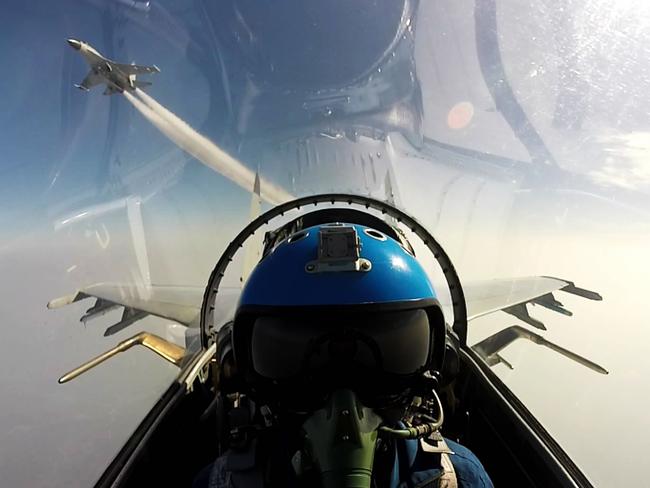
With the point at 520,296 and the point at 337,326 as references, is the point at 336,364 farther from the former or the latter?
the point at 520,296

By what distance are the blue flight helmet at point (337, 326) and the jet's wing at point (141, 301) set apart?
14.7 feet

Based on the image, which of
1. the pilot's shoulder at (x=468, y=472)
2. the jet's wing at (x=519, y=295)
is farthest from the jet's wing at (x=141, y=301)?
the pilot's shoulder at (x=468, y=472)

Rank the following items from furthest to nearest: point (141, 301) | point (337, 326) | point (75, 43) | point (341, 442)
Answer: point (75, 43), point (141, 301), point (337, 326), point (341, 442)

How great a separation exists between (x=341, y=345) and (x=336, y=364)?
0.19ft

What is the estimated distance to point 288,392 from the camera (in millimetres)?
1164

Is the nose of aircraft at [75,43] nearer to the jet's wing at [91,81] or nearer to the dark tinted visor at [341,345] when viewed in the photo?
the jet's wing at [91,81]

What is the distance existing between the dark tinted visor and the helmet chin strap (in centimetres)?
10

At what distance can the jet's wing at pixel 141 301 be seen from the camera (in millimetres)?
5730

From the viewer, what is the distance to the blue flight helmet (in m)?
1.12

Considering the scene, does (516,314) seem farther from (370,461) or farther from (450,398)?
(370,461)

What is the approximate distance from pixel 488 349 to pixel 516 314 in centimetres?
241

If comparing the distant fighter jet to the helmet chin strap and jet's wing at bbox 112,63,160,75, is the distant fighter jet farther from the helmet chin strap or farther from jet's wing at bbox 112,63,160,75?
the helmet chin strap

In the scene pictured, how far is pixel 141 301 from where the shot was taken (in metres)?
6.11

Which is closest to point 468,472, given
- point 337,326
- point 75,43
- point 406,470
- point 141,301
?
point 406,470
